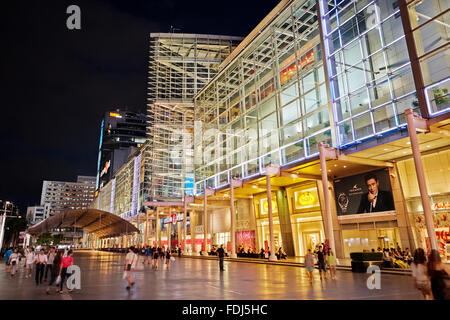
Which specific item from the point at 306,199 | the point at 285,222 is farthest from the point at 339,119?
the point at 285,222

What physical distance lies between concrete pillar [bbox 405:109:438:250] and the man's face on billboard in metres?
8.30

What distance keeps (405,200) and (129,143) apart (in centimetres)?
14627

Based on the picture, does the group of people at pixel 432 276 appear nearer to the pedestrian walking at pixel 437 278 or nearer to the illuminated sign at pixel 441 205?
the pedestrian walking at pixel 437 278

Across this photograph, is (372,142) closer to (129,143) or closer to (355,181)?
(355,181)

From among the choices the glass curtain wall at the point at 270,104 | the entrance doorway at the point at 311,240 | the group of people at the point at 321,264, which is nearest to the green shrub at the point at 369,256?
the group of people at the point at 321,264

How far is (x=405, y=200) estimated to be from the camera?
23203 millimetres

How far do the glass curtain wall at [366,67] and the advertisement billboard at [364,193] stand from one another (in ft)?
15.2

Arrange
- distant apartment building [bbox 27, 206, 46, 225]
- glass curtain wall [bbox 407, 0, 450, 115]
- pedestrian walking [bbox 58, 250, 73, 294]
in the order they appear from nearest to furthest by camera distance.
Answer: pedestrian walking [bbox 58, 250, 73, 294], glass curtain wall [bbox 407, 0, 450, 115], distant apartment building [bbox 27, 206, 46, 225]

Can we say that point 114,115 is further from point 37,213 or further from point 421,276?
point 421,276

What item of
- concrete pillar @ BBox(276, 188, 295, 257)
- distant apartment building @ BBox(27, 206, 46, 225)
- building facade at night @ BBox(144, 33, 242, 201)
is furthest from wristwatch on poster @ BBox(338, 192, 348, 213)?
distant apartment building @ BBox(27, 206, 46, 225)

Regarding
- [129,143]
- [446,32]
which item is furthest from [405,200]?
[129,143]

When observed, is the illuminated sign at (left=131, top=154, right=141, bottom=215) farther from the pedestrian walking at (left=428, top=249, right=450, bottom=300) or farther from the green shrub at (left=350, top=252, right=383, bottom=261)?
the pedestrian walking at (left=428, top=249, right=450, bottom=300)

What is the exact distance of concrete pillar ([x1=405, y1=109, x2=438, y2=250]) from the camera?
1534 cm

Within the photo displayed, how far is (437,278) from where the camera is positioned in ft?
19.9
